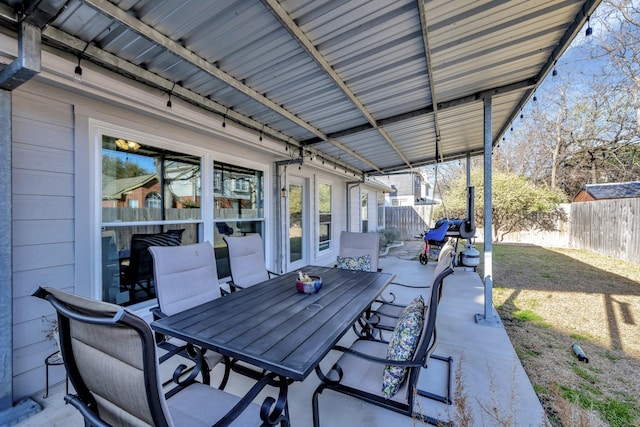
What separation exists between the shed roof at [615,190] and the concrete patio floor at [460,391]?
10052mm

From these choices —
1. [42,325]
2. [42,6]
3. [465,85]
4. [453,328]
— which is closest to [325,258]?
[453,328]

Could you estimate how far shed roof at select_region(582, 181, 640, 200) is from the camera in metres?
9.00

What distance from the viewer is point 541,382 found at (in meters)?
2.37

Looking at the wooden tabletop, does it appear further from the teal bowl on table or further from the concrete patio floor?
the concrete patio floor

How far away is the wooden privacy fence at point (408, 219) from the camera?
13.8 meters

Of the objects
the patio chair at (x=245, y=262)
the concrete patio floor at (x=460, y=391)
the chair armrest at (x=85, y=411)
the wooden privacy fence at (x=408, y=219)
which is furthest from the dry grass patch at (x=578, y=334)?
the wooden privacy fence at (x=408, y=219)

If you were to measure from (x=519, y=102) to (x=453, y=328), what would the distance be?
3503mm

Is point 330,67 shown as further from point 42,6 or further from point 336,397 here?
point 336,397

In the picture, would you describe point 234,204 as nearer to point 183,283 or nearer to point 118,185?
point 118,185

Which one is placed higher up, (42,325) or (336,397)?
(42,325)

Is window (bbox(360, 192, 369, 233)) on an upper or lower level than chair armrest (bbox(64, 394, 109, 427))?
upper

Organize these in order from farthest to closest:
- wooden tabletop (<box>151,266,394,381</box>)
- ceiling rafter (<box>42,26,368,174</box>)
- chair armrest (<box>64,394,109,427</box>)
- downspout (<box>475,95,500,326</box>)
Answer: downspout (<box>475,95,500,326</box>), ceiling rafter (<box>42,26,368,174</box>), wooden tabletop (<box>151,266,394,381</box>), chair armrest (<box>64,394,109,427</box>)

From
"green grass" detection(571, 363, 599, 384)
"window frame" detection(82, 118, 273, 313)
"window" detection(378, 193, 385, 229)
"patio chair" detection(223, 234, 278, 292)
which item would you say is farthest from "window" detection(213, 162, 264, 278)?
"window" detection(378, 193, 385, 229)

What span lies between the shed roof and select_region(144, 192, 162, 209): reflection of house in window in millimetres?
13302
